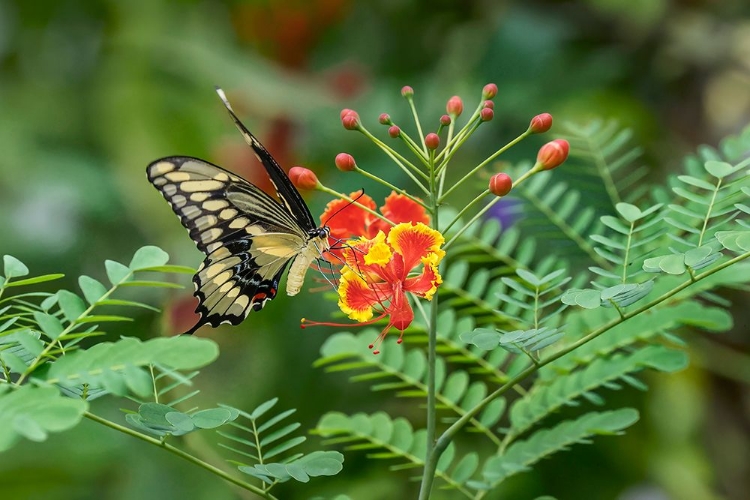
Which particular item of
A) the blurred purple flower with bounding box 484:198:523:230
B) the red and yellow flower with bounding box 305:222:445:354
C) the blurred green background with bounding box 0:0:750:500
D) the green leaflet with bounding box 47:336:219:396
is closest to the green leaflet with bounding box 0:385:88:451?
the green leaflet with bounding box 47:336:219:396

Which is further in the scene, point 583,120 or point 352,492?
point 583,120

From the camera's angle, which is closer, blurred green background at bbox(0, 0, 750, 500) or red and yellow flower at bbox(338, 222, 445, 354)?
red and yellow flower at bbox(338, 222, 445, 354)

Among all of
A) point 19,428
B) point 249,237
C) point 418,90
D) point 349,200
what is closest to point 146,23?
point 418,90

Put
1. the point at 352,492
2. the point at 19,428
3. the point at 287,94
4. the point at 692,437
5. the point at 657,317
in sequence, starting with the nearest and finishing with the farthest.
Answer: the point at 19,428 < the point at 657,317 < the point at 352,492 < the point at 692,437 < the point at 287,94

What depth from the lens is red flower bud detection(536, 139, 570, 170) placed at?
75 centimetres

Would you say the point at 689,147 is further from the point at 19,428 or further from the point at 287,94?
the point at 19,428

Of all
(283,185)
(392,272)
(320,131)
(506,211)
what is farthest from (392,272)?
(320,131)

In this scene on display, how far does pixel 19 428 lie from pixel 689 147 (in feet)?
7.72

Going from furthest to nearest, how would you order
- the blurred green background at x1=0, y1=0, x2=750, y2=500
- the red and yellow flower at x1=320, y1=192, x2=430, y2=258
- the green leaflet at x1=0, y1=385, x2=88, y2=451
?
1. the blurred green background at x1=0, y1=0, x2=750, y2=500
2. the red and yellow flower at x1=320, y1=192, x2=430, y2=258
3. the green leaflet at x1=0, y1=385, x2=88, y2=451

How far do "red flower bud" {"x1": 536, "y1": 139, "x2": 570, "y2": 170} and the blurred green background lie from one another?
1034mm

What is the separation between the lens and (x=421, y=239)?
75 centimetres

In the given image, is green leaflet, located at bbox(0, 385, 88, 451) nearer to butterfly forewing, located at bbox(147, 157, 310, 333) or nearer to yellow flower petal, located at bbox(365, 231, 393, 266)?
yellow flower petal, located at bbox(365, 231, 393, 266)

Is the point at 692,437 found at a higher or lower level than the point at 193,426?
higher

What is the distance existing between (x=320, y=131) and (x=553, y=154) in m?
1.74
